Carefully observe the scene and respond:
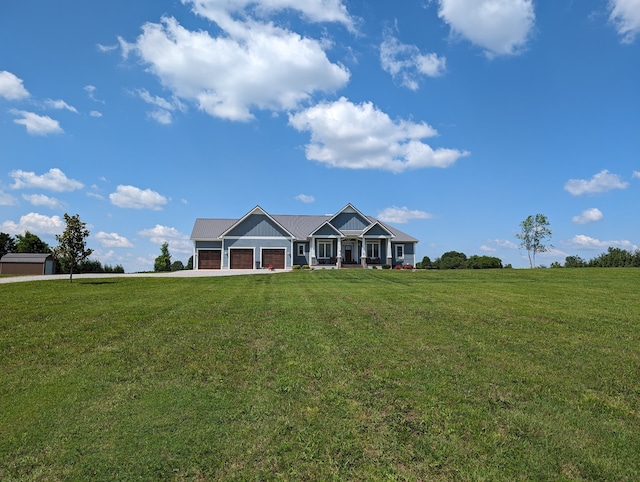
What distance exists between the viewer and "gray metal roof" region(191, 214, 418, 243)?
40.0m

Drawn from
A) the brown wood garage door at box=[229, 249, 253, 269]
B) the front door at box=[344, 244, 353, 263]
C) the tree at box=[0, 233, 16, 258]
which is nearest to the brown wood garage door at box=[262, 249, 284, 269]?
the brown wood garage door at box=[229, 249, 253, 269]

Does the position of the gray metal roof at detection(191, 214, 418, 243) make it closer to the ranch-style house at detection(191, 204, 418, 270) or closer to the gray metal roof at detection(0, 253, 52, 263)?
the ranch-style house at detection(191, 204, 418, 270)

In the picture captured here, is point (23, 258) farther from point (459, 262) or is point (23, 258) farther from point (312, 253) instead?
point (459, 262)

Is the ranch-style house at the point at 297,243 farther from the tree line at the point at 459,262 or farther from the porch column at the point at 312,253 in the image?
the tree line at the point at 459,262

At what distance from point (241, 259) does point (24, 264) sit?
17.7 m

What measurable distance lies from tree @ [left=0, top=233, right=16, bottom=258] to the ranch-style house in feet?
83.5

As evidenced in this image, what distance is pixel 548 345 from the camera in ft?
24.1

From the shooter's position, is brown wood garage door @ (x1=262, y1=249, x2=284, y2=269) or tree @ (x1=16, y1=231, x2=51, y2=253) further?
tree @ (x1=16, y1=231, x2=51, y2=253)

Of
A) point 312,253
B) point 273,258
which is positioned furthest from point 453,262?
point 273,258

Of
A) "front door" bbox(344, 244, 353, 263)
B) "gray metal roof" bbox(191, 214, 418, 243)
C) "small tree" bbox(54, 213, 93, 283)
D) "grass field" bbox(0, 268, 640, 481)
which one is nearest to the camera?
"grass field" bbox(0, 268, 640, 481)

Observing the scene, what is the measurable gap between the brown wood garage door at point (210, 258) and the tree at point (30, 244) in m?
21.4

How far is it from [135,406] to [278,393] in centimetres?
167

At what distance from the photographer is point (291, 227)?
4291 cm

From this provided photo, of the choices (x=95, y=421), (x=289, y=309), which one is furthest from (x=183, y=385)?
(x=289, y=309)
